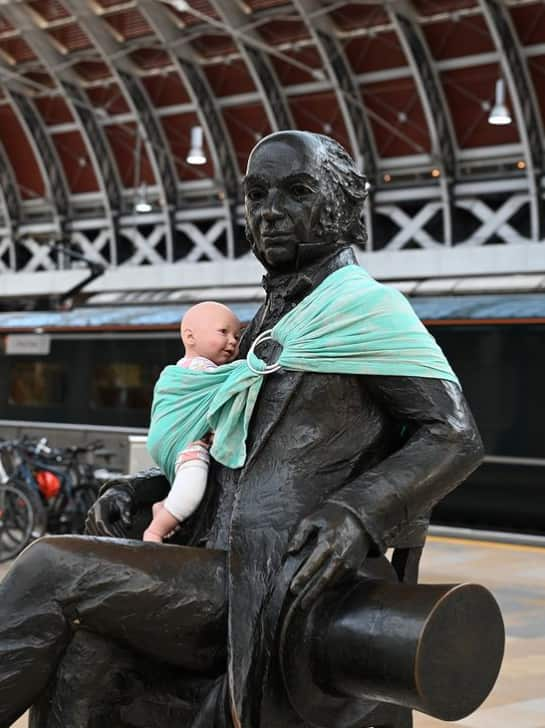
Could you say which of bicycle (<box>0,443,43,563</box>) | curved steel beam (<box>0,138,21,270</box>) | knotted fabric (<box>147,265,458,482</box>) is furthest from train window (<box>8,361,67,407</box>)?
curved steel beam (<box>0,138,21,270</box>)

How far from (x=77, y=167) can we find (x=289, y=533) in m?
35.7

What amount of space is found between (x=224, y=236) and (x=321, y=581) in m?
33.1

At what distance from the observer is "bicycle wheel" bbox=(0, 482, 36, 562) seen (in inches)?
439

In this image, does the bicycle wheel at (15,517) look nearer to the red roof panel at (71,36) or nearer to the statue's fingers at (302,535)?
the statue's fingers at (302,535)

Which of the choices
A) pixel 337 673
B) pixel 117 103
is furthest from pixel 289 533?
pixel 117 103

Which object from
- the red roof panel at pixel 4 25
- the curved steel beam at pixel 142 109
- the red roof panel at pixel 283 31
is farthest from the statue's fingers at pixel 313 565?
the red roof panel at pixel 4 25

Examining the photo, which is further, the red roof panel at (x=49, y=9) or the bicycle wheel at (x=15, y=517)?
the red roof panel at (x=49, y=9)

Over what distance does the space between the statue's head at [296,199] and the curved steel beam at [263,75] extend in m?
26.2

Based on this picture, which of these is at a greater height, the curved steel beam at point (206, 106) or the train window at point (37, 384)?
the curved steel beam at point (206, 106)

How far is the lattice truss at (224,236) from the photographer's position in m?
28.9

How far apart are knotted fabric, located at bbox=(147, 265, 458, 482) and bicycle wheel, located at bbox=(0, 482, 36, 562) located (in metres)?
8.48

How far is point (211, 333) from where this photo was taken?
10.3 ft

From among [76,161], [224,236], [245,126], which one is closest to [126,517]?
[245,126]

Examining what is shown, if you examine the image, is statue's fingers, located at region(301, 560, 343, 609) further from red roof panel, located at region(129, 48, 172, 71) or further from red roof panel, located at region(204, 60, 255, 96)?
red roof panel, located at region(129, 48, 172, 71)
